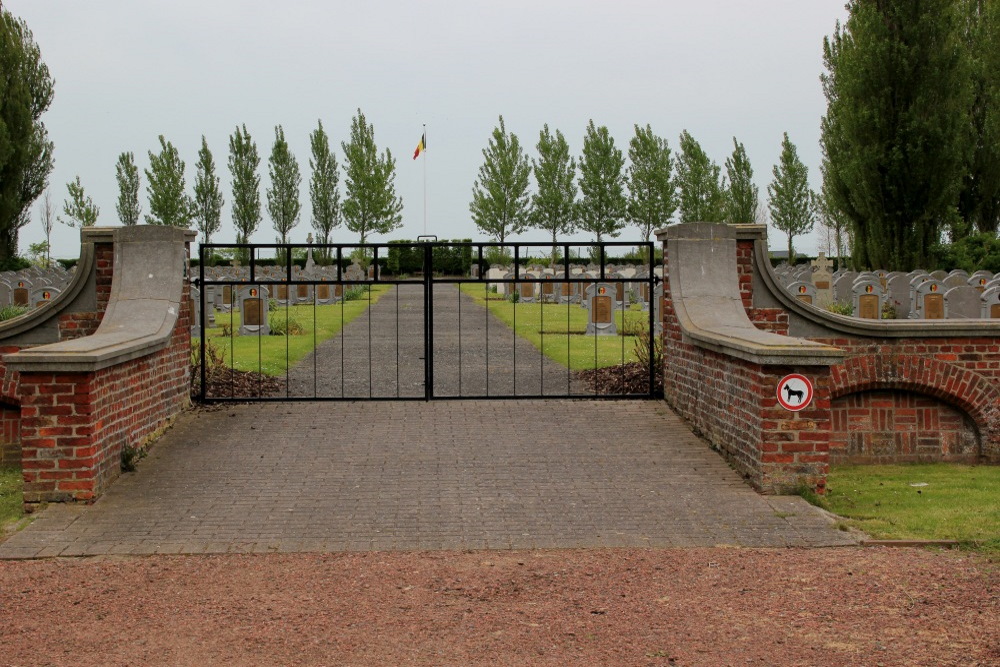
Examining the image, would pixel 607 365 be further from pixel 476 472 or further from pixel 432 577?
pixel 432 577

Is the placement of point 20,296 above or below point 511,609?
above

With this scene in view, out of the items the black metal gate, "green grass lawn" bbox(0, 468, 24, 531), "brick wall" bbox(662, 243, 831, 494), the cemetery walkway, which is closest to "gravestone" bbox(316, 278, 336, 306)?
the black metal gate

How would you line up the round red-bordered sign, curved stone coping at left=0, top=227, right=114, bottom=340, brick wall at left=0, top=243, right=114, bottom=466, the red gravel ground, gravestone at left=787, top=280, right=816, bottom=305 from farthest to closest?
gravestone at left=787, top=280, right=816, bottom=305
curved stone coping at left=0, top=227, right=114, bottom=340
brick wall at left=0, top=243, right=114, bottom=466
the round red-bordered sign
the red gravel ground

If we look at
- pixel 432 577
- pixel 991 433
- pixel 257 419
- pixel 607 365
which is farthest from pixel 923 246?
pixel 432 577

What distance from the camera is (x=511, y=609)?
4910mm

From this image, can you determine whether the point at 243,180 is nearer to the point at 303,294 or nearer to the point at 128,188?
the point at 128,188

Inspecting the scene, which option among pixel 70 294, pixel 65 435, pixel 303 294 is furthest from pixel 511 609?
pixel 303 294

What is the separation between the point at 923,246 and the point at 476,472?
957 inches

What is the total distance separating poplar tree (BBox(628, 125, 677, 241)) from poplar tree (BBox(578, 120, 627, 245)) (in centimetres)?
107

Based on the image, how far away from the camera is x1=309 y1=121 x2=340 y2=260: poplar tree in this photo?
5853 centimetres

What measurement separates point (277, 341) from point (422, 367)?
5.58 metres

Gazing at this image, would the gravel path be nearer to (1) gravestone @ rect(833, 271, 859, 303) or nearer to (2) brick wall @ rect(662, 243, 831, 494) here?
(2) brick wall @ rect(662, 243, 831, 494)

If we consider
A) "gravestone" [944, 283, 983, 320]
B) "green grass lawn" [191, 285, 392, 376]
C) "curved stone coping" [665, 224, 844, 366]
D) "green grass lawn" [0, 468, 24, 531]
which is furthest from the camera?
"gravestone" [944, 283, 983, 320]

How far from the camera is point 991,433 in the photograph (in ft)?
28.7
